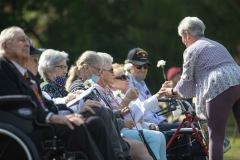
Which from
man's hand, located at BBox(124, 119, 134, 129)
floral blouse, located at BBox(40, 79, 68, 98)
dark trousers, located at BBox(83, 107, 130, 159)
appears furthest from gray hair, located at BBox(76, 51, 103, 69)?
dark trousers, located at BBox(83, 107, 130, 159)

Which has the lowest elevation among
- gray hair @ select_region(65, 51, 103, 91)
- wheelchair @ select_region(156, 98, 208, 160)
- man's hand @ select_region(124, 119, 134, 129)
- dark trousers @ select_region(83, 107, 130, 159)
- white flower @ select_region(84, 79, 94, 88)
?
wheelchair @ select_region(156, 98, 208, 160)

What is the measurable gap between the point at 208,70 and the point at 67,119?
2386 millimetres

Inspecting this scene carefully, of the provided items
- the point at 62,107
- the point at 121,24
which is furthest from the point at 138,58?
the point at 121,24

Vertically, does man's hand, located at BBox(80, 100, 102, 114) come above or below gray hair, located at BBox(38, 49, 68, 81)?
below

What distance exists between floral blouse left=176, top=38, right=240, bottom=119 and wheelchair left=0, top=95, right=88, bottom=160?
2.25m

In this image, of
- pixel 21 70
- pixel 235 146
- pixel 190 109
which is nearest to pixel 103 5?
pixel 235 146

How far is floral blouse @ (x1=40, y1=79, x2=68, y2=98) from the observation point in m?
8.34

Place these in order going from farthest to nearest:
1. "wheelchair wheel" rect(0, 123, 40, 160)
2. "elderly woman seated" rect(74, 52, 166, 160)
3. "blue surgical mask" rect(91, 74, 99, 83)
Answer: "blue surgical mask" rect(91, 74, 99, 83)
"elderly woman seated" rect(74, 52, 166, 160)
"wheelchair wheel" rect(0, 123, 40, 160)

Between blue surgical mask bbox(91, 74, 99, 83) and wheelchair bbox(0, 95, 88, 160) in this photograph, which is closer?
wheelchair bbox(0, 95, 88, 160)

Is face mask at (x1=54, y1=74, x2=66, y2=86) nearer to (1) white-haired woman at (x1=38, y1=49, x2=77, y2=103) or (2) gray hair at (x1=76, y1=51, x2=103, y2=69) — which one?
(1) white-haired woman at (x1=38, y1=49, x2=77, y2=103)

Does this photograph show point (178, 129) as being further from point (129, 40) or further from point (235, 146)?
point (129, 40)

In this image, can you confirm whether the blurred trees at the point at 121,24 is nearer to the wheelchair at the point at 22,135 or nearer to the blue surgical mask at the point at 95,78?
the blue surgical mask at the point at 95,78

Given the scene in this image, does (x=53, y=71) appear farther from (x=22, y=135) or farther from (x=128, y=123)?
(x=22, y=135)

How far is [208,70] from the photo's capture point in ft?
27.6
